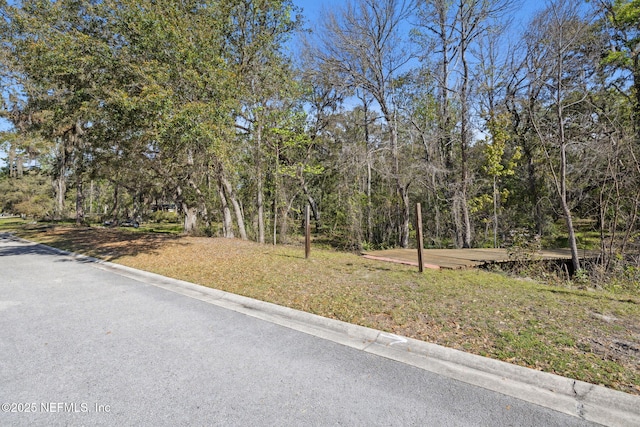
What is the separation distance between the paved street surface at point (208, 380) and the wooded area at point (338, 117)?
530 centimetres

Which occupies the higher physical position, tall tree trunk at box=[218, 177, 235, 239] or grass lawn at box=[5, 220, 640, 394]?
tall tree trunk at box=[218, 177, 235, 239]

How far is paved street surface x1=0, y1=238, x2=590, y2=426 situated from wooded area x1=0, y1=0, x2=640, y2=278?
17.4 ft

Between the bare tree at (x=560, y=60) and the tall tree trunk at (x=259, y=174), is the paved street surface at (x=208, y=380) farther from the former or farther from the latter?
the tall tree trunk at (x=259, y=174)

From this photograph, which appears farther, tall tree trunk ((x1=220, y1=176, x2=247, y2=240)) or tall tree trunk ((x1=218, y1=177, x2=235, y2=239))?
tall tree trunk ((x1=218, y1=177, x2=235, y2=239))

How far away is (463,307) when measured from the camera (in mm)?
4188

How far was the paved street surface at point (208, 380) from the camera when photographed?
2.16m

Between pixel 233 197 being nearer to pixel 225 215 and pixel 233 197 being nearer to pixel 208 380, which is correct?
pixel 225 215

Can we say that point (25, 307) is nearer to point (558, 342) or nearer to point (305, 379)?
point (305, 379)

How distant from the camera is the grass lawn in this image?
285 centimetres

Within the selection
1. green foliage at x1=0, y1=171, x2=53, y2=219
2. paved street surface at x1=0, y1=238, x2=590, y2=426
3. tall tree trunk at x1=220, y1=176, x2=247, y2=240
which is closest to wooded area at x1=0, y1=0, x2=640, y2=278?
tall tree trunk at x1=220, y1=176, x2=247, y2=240

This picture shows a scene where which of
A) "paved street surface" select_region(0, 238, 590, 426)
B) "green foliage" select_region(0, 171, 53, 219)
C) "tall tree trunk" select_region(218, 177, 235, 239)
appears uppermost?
"green foliage" select_region(0, 171, 53, 219)

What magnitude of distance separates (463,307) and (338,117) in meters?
15.6

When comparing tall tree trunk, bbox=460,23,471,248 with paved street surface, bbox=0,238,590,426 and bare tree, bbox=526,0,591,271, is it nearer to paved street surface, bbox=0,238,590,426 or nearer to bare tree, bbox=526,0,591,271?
bare tree, bbox=526,0,591,271

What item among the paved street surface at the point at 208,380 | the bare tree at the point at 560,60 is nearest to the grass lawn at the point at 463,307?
the paved street surface at the point at 208,380
